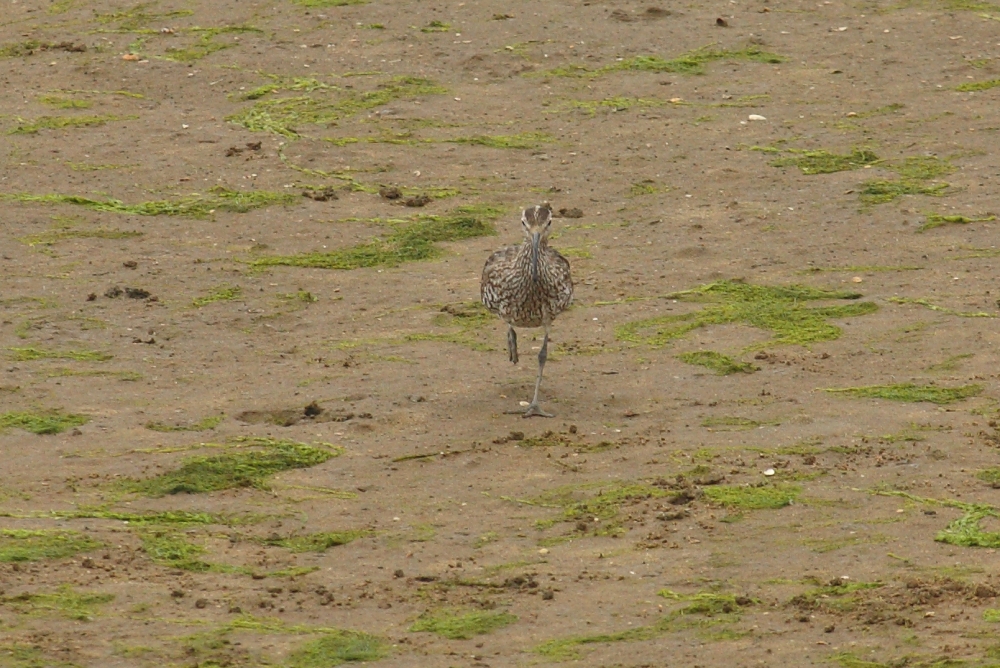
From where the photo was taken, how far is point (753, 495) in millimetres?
10977

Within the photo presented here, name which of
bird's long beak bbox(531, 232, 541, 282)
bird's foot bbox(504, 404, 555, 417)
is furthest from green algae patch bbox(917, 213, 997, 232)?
bird's foot bbox(504, 404, 555, 417)

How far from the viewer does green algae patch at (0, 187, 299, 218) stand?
54.3ft

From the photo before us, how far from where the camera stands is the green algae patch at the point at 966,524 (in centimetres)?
1009

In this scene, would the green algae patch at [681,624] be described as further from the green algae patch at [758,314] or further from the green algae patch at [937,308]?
the green algae patch at [937,308]

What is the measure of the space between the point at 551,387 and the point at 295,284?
2862 millimetres

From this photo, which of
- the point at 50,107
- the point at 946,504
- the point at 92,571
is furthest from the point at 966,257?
the point at 50,107

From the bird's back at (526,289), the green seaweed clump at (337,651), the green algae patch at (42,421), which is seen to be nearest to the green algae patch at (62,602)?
the green seaweed clump at (337,651)

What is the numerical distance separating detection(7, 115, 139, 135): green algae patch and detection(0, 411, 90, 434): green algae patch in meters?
6.52

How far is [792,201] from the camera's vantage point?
647 inches

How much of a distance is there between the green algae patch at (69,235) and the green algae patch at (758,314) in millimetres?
4635

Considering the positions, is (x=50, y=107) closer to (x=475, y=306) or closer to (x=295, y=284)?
Result: (x=295, y=284)

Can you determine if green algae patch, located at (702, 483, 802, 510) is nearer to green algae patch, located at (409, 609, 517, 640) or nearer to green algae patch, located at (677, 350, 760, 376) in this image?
green algae patch, located at (409, 609, 517, 640)

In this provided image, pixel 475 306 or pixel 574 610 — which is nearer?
pixel 574 610

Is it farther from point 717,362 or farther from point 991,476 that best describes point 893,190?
point 991,476
